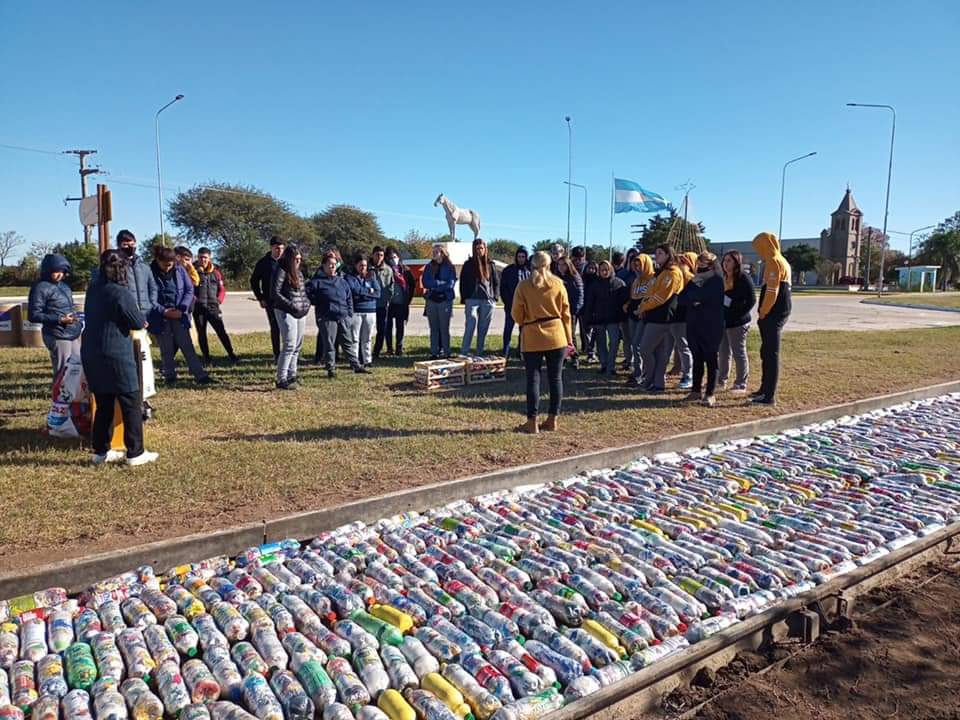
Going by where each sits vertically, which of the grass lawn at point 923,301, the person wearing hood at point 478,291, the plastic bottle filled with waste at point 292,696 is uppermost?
the person wearing hood at point 478,291

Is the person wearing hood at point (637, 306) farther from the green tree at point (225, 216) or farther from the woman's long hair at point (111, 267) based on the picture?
the green tree at point (225, 216)

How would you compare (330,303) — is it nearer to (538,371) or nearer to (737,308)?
(538,371)

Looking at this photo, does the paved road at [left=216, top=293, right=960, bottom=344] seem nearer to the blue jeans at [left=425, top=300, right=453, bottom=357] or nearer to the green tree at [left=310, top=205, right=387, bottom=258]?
the blue jeans at [left=425, top=300, right=453, bottom=357]

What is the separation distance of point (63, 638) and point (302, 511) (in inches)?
67.4

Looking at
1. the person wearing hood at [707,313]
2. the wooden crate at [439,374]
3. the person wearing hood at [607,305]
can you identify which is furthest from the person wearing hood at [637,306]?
the wooden crate at [439,374]

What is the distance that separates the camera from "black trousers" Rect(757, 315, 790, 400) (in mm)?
8781

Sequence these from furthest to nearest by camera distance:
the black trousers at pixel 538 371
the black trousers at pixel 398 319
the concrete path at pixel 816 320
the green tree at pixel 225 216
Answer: the green tree at pixel 225 216 < the concrete path at pixel 816 320 < the black trousers at pixel 398 319 < the black trousers at pixel 538 371

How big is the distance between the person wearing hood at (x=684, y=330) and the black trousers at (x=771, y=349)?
0.98 meters

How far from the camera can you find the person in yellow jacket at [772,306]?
874cm

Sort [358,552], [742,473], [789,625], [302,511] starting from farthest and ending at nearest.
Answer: [742,473] < [302,511] < [358,552] < [789,625]

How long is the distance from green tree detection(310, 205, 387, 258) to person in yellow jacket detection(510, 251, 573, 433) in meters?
56.3

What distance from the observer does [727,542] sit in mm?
4453

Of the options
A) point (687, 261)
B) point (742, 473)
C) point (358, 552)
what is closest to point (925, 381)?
point (687, 261)

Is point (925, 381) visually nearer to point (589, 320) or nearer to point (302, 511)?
point (589, 320)
